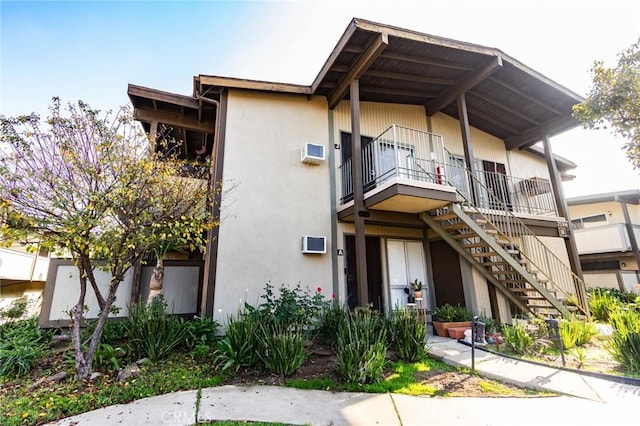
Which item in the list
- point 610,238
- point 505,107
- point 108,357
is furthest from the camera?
point 610,238

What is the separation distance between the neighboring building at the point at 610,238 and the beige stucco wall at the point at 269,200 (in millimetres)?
14558

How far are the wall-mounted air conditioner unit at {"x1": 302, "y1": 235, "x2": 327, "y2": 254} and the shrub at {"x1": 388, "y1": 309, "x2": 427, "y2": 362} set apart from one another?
2368 millimetres

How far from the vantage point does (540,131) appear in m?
9.84

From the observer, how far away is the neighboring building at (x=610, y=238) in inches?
537

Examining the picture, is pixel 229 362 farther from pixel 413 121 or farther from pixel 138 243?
pixel 413 121

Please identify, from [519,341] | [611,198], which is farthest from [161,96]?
[611,198]

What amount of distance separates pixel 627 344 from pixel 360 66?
22.3ft

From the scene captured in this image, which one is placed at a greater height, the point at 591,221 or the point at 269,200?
the point at 591,221

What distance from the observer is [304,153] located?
297 inches

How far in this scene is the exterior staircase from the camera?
674 cm

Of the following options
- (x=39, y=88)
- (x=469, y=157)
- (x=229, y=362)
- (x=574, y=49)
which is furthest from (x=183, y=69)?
(x=574, y=49)

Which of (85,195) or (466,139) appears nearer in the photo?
(85,195)

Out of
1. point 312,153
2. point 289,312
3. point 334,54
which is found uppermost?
point 334,54

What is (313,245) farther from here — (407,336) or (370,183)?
(407,336)
